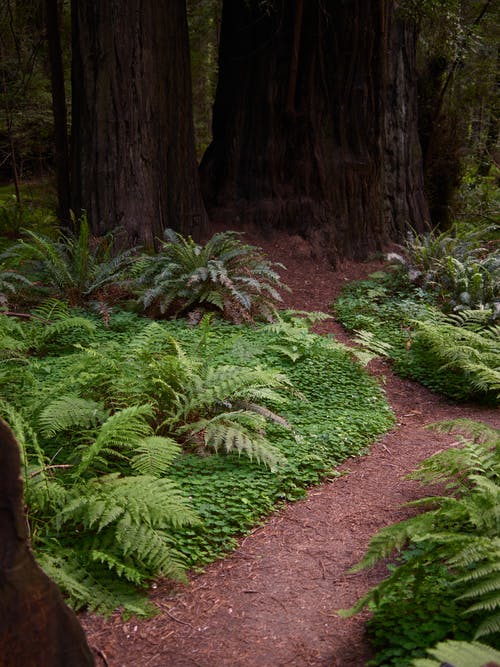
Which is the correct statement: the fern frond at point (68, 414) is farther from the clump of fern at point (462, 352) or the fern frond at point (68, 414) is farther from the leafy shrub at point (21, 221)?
the leafy shrub at point (21, 221)

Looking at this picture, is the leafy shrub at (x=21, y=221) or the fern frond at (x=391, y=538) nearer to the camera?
the fern frond at (x=391, y=538)

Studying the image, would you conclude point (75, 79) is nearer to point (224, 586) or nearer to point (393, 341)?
point (393, 341)

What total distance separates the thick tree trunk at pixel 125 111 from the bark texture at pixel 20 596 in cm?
615

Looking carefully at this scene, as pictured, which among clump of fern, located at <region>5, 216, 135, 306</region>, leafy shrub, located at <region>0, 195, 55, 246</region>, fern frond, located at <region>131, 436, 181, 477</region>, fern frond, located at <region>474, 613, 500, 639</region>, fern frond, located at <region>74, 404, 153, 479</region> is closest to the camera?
fern frond, located at <region>474, 613, 500, 639</region>

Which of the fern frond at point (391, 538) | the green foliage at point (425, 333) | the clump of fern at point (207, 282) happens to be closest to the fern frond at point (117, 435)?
the fern frond at point (391, 538)

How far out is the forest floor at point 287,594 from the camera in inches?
115

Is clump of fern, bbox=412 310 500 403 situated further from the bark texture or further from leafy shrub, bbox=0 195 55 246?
leafy shrub, bbox=0 195 55 246

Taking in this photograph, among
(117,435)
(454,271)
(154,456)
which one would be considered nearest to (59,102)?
(454,271)

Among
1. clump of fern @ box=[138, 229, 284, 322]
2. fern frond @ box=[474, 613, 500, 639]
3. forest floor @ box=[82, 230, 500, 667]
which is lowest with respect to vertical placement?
forest floor @ box=[82, 230, 500, 667]

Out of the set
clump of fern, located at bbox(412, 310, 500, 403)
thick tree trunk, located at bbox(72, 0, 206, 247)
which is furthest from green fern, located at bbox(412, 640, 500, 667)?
thick tree trunk, located at bbox(72, 0, 206, 247)

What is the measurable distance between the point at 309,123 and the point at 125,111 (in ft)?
9.02

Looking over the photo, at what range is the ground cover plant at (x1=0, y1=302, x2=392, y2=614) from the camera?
336 centimetres

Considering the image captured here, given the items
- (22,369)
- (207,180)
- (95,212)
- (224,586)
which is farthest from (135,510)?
(207,180)

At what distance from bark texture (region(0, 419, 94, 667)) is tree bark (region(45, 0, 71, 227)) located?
7198 mm
